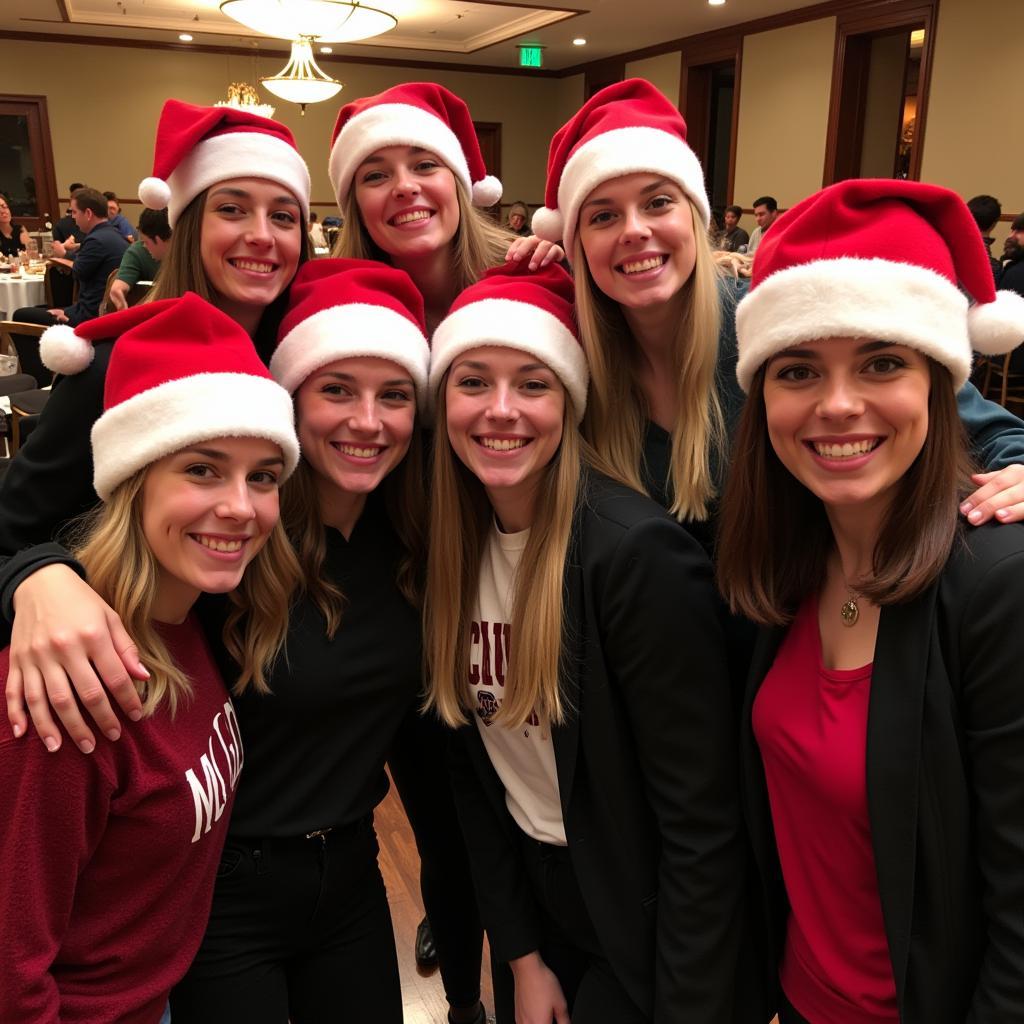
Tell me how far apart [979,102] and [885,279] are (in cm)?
858

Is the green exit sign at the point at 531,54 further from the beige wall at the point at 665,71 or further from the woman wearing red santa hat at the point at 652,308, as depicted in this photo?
the woman wearing red santa hat at the point at 652,308

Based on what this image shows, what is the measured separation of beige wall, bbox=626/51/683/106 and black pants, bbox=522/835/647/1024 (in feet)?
→ 38.1

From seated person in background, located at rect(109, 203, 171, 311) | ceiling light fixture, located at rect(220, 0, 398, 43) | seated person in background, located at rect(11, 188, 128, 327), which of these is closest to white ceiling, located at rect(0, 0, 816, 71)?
ceiling light fixture, located at rect(220, 0, 398, 43)

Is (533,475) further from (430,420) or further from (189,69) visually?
(189,69)

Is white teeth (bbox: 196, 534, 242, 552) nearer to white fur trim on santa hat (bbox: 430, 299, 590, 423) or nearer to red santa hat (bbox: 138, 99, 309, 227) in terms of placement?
white fur trim on santa hat (bbox: 430, 299, 590, 423)

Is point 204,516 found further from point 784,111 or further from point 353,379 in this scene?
point 784,111

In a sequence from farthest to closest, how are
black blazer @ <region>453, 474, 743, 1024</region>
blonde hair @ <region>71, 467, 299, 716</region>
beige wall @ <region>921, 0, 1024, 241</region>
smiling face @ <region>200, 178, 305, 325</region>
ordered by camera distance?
beige wall @ <region>921, 0, 1024, 241</region>
smiling face @ <region>200, 178, 305, 325</region>
black blazer @ <region>453, 474, 743, 1024</region>
blonde hair @ <region>71, 467, 299, 716</region>

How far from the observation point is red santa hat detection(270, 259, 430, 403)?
1.59 meters

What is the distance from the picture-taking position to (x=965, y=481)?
3.91 feet

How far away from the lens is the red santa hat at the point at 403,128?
2066mm

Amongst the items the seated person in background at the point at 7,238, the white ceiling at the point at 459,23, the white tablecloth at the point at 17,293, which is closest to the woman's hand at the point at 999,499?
the white tablecloth at the point at 17,293

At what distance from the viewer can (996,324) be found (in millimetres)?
1193

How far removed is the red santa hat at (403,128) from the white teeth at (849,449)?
51.8 inches

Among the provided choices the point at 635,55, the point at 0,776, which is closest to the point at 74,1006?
the point at 0,776
